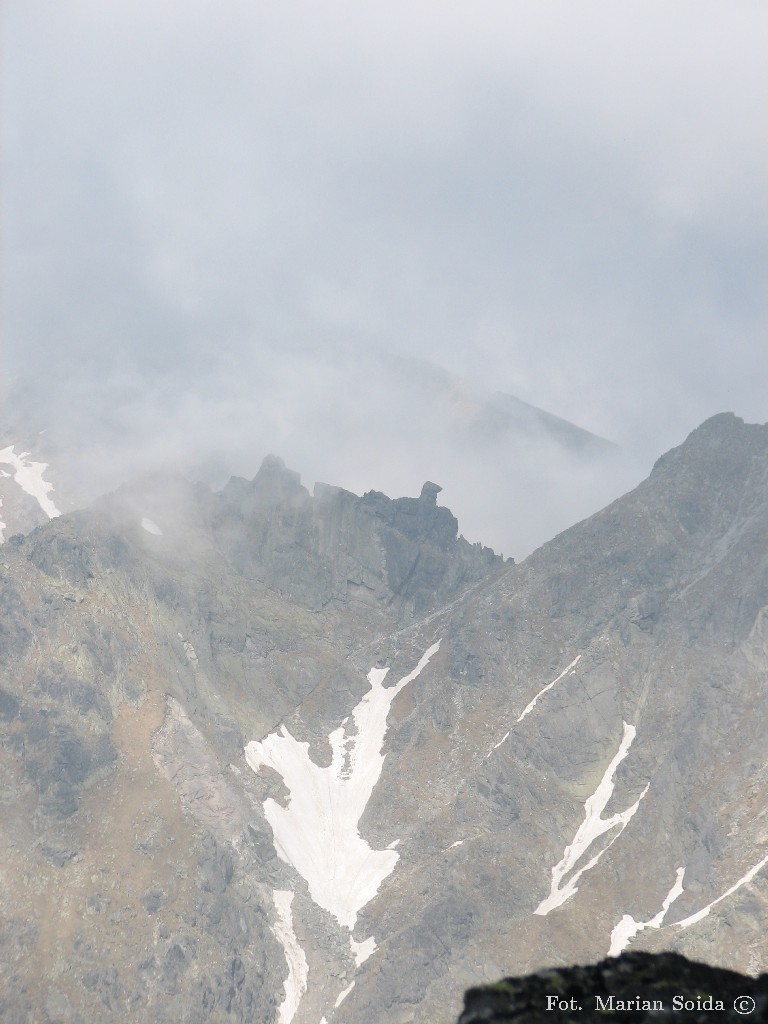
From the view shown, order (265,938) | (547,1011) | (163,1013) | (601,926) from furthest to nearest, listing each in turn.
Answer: (265,938) → (601,926) → (163,1013) → (547,1011)

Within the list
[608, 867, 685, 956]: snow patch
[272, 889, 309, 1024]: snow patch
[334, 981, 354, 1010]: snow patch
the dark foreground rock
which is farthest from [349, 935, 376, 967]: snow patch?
the dark foreground rock

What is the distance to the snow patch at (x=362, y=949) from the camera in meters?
Result: 191

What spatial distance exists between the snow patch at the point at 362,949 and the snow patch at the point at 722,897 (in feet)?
214

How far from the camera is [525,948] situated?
571 ft

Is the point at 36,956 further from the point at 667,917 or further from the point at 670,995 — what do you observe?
the point at 670,995

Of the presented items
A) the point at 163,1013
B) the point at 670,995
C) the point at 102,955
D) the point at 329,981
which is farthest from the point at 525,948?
the point at 670,995

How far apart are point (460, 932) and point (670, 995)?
6944 inches

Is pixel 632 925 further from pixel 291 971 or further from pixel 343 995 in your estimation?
pixel 291 971

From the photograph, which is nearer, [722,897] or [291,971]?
[722,897]

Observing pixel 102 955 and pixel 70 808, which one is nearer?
pixel 102 955

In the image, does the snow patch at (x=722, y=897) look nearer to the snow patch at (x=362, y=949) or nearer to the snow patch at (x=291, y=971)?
the snow patch at (x=362, y=949)

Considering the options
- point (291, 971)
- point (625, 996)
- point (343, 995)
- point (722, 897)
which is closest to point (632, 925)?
point (722, 897)

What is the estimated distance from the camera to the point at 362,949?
637 feet

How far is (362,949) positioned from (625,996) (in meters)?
184
